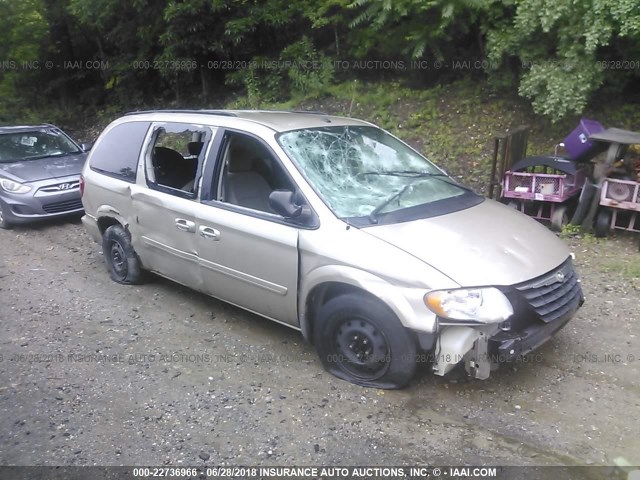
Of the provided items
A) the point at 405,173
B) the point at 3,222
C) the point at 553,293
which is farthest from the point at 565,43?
the point at 3,222

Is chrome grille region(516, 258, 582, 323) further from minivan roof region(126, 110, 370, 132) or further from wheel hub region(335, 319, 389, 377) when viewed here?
minivan roof region(126, 110, 370, 132)

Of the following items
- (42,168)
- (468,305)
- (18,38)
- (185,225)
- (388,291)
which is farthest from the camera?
(18,38)

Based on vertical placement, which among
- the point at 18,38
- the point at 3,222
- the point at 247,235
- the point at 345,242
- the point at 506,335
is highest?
the point at 18,38

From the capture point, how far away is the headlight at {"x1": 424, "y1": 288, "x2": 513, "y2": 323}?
3.50 m

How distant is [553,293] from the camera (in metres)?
3.83

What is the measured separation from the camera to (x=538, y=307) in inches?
145

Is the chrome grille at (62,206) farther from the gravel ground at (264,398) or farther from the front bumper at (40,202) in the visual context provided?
the gravel ground at (264,398)

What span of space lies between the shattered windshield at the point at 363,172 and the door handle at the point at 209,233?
0.90m

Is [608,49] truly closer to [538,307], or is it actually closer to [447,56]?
[447,56]

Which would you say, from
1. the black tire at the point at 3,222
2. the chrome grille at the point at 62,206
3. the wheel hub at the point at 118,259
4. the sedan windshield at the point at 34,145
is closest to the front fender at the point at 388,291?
the wheel hub at the point at 118,259

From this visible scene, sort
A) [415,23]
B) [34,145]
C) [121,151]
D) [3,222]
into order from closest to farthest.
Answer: [121,151] < [3,222] < [34,145] < [415,23]

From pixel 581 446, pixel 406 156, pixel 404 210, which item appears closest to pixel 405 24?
pixel 406 156

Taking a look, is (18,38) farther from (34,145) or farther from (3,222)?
(3,222)

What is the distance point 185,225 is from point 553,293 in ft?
9.74
